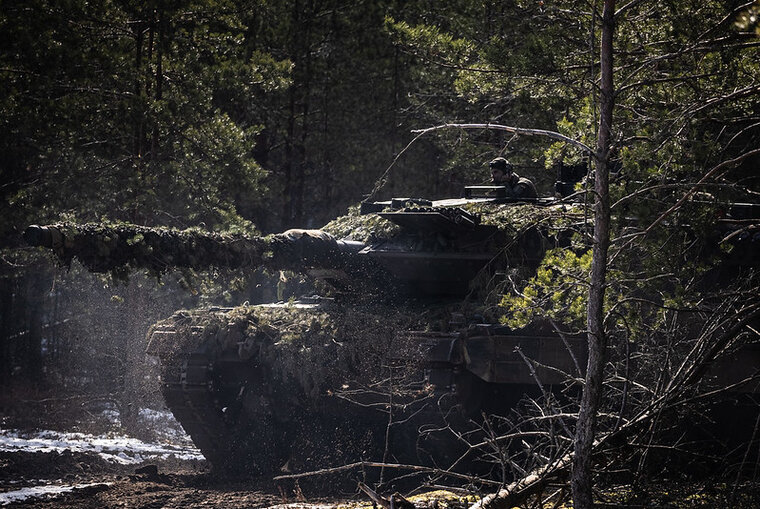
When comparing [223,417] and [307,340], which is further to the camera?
[223,417]

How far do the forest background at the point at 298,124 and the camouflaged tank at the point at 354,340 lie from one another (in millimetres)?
768

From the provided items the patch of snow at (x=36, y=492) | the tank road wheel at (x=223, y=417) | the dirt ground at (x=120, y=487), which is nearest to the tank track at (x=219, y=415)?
the tank road wheel at (x=223, y=417)

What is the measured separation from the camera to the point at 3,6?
554 inches

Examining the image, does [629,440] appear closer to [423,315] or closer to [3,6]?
[423,315]

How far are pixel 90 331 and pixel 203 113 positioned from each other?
6.52 metres

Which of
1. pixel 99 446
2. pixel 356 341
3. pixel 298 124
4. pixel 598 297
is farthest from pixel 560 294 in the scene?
pixel 298 124

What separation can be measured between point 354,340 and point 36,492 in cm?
334

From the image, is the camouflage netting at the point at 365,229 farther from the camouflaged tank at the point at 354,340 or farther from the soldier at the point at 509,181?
the soldier at the point at 509,181

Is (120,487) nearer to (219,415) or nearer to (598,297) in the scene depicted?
(219,415)

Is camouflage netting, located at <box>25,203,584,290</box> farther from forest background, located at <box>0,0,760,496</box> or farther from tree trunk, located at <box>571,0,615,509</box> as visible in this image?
tree trunk, located at <box>571,0,615,509</box>

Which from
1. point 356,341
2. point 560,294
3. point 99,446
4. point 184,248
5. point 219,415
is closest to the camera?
point 560,294

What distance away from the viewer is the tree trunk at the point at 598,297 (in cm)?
484

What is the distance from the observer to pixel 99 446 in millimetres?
13273

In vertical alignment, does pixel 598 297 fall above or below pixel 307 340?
above
